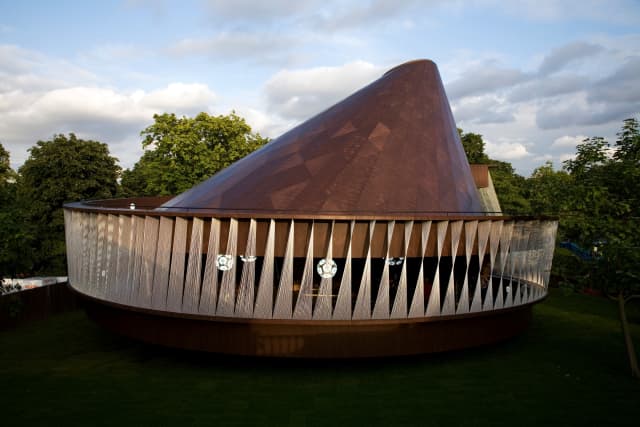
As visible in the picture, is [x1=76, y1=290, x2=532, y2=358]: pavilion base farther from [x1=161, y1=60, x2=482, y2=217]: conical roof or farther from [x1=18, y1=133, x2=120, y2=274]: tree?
[x1=18, y1=133, x2=120, y2=274]: tree

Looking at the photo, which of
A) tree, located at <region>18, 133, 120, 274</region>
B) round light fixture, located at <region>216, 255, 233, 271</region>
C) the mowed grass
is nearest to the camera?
the mowed grass

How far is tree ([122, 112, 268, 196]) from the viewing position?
42.5 m

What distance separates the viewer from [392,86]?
24.9 meters

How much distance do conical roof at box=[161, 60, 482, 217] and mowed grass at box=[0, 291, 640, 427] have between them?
5.40 meters

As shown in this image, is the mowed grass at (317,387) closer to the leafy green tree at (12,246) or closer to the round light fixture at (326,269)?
the round light fixture at (326,269)

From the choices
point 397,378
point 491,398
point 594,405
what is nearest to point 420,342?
point 397,378

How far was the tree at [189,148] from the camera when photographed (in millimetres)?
42531

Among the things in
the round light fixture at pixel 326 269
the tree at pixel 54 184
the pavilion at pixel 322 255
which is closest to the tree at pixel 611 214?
the pavilion at pixel 322 255

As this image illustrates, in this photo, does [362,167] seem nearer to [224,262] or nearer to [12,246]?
[224,262]

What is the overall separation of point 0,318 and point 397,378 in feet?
64.5

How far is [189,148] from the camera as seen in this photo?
4247 centimetres

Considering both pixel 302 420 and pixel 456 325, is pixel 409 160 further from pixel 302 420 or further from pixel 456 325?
pixel 302 420

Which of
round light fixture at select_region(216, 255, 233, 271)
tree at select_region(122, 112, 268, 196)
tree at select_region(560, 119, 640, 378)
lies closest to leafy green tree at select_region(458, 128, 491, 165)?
tree at select_region(122, 112, 268, 196)

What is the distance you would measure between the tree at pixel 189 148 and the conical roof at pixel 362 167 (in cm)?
1986
